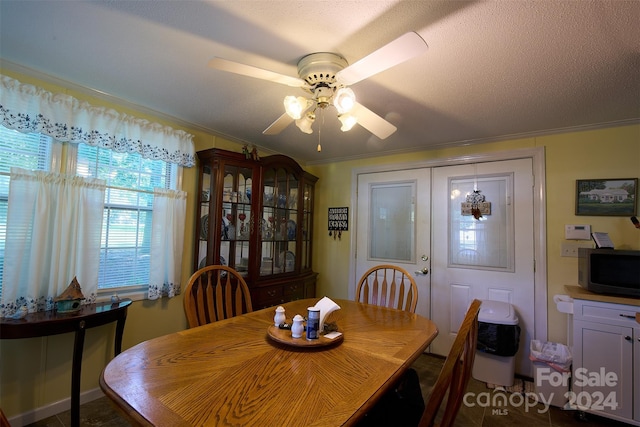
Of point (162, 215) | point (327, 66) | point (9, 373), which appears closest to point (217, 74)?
point (327, 66)

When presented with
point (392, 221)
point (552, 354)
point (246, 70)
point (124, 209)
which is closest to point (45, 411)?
point (124, 209)

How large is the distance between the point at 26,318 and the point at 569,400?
3585mm

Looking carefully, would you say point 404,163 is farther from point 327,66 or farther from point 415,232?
point 327,66

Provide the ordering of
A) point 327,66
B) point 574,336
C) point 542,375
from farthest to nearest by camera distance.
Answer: point 542,375 < point 574,336 < point 327,66

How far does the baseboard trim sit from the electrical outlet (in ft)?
12.7

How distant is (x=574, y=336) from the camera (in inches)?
81.0

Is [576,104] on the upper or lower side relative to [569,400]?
upper

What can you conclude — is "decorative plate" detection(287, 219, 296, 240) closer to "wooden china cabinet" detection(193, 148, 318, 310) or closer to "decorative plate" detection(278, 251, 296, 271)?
"wooden china cabinet" detection(193, 148, 318, 310)

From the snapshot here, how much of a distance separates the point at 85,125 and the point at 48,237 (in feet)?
2.59

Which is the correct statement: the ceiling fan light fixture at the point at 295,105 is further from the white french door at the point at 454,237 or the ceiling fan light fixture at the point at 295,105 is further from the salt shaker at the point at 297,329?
the white french door at the point at 454,237

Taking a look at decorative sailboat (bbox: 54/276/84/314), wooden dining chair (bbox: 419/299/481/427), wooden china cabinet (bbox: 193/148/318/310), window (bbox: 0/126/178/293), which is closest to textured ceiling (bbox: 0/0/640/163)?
window (bbox: 0/126/178/293)

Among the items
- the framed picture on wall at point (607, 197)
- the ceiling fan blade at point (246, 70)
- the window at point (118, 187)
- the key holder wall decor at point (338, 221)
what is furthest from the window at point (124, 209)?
the framed picture on wall at point (607, 197)

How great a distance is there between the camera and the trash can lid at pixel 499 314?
2361 millimetres

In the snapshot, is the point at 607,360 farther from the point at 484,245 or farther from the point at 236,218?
the point at 236,218
